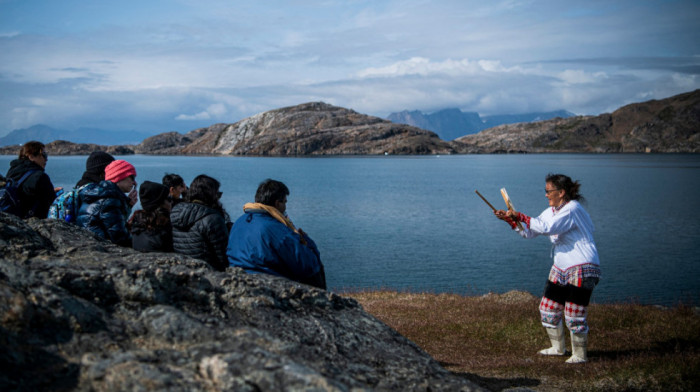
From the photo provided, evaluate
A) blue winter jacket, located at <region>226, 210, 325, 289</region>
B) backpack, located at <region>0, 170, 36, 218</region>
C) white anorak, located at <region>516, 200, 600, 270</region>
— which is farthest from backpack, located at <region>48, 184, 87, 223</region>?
white anorak, located at <region>516, 200, 600, 270</region>

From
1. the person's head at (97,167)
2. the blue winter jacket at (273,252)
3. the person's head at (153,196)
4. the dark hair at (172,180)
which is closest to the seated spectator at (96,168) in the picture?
the person's head at (97,167)

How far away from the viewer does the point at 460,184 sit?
8819 centimetres

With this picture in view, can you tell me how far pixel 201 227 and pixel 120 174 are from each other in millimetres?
1920

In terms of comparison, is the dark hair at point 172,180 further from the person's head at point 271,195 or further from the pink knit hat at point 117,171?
the person's head at point 271,195

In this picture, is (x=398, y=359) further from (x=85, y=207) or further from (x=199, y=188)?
(x=85, y=207)

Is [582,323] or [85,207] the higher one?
[85,207]

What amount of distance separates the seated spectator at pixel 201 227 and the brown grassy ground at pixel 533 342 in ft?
14.6

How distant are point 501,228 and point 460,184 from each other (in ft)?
154

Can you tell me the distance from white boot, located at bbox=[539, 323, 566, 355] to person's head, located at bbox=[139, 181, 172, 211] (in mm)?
7483

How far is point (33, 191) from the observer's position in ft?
28.5

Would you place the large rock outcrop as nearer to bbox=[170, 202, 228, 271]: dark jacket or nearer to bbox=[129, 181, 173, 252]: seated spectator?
bbox=[170, 202, 228, 271]: dark jacket

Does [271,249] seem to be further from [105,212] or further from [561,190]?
[561,190]

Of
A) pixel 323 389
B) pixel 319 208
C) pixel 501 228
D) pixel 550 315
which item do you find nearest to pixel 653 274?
pixel 501 228

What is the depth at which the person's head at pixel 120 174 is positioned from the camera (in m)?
8.23
